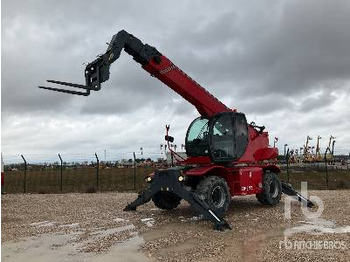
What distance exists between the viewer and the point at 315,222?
10.9 meters

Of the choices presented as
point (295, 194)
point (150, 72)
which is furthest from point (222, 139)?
point (295, 194)

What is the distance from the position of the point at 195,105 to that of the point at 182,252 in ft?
19.2

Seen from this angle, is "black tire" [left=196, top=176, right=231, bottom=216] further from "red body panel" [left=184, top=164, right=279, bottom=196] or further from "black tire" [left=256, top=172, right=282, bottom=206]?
"black tire" [left=256, top=172, right=282, bottom=206]

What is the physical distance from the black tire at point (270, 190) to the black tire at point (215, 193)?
2.57 meters

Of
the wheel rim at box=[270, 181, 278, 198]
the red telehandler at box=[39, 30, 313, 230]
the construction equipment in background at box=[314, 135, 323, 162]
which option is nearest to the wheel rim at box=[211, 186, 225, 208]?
the red telehandler at box=[39, 30, 313, 230]

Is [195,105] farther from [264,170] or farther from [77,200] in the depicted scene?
[77,200]

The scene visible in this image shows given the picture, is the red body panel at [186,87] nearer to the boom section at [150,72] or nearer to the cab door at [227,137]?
the boom section at [150,72]

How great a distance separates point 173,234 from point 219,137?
3.87 m

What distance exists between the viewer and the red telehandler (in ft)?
35.9

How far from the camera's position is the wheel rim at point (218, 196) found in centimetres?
1148

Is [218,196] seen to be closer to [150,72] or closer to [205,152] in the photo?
[205,152]

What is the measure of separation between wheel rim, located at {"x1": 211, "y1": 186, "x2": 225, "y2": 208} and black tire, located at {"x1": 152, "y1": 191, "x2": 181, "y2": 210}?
1.95 m

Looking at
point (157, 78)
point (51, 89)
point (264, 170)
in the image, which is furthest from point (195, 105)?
point (51, 89)

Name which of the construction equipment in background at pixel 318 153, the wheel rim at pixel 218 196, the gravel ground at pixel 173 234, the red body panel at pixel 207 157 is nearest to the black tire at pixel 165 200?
the gravel ground at pixel 173 234
